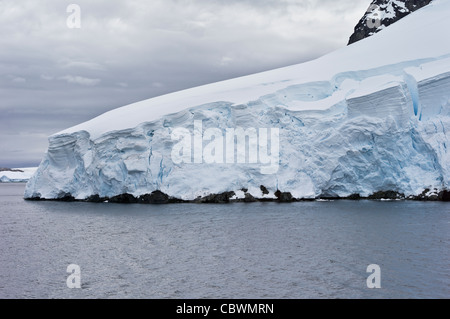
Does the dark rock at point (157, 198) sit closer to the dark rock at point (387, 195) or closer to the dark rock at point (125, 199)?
the dark rock at point (125, 199)

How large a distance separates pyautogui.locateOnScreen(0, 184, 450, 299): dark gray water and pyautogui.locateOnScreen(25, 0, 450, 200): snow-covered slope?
3.72 meters

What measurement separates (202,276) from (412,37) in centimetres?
2661

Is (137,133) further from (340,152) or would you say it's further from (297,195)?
(340,152)

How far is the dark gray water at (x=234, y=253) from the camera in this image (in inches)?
398

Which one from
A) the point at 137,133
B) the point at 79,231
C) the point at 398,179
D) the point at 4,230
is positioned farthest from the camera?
the point at 137,133

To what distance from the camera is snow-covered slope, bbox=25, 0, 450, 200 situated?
82.7ft

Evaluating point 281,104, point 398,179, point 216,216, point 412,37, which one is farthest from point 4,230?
point 412,37

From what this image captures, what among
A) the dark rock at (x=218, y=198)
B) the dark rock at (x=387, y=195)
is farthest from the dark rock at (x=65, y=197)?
the dark rock at (x=387, y=195)

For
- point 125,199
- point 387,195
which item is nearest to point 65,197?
point 125,199

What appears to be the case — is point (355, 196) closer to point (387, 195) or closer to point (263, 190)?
point (387, 195)

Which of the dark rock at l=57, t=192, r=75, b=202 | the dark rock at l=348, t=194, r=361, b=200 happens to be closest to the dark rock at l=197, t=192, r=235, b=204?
the dark rock at l=348, t=194, r=361, b=200

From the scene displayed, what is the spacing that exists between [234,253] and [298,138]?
562 inches

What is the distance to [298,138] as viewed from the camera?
87.7ft

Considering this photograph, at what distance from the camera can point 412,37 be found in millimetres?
31703
